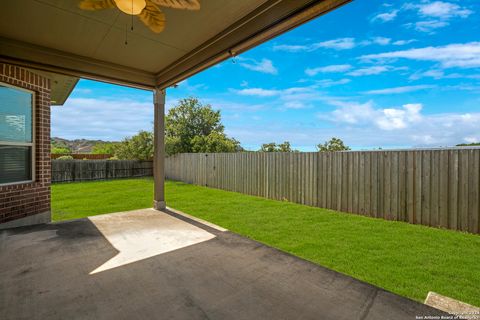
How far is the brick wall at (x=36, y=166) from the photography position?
11.8ft

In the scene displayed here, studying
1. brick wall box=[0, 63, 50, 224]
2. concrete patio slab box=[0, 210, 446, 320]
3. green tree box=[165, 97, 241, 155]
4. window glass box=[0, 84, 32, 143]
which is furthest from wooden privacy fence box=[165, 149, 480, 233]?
green tree box=[165, 97, 241, 155]

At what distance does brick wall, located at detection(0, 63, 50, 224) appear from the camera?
3610 millimetres

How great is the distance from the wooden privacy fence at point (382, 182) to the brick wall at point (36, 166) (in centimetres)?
564

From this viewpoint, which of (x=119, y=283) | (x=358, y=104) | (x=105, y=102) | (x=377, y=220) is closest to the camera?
(x=119, y=283)

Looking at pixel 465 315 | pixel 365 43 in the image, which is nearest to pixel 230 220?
pixel 465 315

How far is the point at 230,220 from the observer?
491 centimetres

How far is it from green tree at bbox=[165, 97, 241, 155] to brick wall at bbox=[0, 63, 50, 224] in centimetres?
956

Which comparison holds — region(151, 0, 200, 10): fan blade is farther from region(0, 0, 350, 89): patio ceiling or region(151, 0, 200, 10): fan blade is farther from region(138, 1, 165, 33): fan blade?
region(0, 0, 350, 89): patio ceiling

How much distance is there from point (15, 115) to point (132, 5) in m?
3.26

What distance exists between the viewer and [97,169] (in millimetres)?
12586

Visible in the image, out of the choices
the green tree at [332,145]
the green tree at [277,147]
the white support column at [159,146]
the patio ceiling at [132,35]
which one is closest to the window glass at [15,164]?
the patio ceiling at [132,35]

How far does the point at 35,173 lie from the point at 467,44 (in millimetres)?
10030

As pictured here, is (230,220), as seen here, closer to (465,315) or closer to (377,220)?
(377,220)

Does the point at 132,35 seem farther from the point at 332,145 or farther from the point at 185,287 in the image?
the point at 332,145
